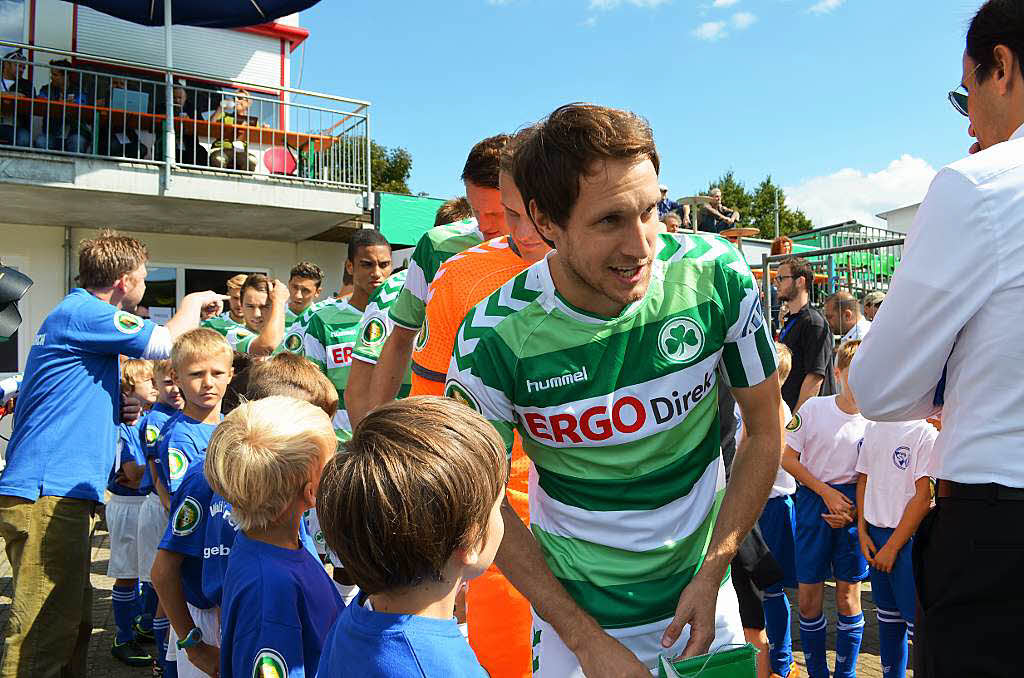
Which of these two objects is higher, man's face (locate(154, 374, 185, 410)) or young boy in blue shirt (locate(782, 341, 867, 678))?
man's face (locate(154, 374, 185, 410))

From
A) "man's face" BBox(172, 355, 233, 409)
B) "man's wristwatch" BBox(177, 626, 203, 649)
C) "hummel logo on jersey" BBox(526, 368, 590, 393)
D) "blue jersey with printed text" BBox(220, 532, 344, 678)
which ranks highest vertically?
"hummel logo on jersey" BBox(526, 368, 590, 393)

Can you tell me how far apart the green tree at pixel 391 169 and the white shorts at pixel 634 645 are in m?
36.1

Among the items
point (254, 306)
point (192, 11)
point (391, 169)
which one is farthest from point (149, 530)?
point (391, 169)

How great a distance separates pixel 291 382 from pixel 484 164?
4.24 feet

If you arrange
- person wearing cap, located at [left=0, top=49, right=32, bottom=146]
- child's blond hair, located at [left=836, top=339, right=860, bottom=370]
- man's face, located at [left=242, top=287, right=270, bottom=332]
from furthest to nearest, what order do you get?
1. person wearing cap, located at [left=0, top=49, right=32, bottom=146]
2. man's face, located at [left=242, top=287, right=270, bottom=332]
3. child's blond hair, located at [left=836, top=339, right=860, bottom=370]

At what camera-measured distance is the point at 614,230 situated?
5.40ft

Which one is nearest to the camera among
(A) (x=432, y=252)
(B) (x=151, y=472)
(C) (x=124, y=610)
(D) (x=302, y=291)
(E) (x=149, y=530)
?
(A) (x=432, y=252)

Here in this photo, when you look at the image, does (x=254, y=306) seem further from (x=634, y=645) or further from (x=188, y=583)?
(x=634, y=645)

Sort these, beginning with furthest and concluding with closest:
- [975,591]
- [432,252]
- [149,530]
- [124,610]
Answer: [124,610] < [149,530] < [432,252] < [975,591]

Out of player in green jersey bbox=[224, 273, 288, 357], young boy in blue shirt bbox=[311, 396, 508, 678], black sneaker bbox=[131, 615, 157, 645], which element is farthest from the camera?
player in green jersey bbox=[224, 273, 288, 357]

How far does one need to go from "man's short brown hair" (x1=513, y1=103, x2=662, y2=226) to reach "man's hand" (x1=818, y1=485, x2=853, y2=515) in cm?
315

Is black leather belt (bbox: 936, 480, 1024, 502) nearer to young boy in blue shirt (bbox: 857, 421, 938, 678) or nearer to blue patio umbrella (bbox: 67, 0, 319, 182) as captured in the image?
young boy in blue shirt (bbox: 857, 421, 938, 678)

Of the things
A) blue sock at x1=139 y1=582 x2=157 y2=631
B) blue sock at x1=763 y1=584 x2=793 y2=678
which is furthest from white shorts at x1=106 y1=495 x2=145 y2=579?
blue sock at x1=763 y1=584 x2=793 y2=678

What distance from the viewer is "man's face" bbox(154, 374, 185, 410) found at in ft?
15.2
